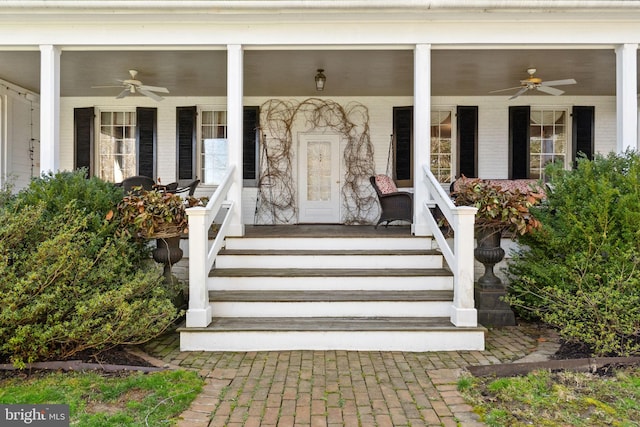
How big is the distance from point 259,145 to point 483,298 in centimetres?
493

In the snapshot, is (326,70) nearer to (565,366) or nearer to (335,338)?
(335,338)

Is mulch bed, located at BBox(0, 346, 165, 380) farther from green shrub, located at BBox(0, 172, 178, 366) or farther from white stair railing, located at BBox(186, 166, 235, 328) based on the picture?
white stair railing, located at BBox(186, 166, 235, 328)

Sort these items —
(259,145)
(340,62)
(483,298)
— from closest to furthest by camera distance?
(483,298) → (340,62) → (259,145)

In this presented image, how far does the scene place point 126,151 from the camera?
8.19 metres

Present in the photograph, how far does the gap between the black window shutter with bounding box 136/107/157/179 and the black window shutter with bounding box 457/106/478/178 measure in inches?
Result: 221

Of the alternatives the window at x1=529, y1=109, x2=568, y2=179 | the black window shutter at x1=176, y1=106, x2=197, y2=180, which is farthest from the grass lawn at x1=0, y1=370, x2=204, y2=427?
the window at x1=529, y1=109, x2=568, y2=179

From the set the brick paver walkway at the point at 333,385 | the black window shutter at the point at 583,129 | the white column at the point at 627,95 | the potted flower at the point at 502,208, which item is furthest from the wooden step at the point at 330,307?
the black window shutter at the point at 583,129

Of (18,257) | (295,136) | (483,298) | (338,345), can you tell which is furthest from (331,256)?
(295,136)

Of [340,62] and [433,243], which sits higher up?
[340,62]

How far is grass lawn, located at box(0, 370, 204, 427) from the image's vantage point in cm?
260

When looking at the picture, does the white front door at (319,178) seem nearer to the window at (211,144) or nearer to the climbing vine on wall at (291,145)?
the climbing vine on wall at (291,145)

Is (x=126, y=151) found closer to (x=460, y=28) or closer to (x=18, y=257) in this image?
(x=18, y=257)

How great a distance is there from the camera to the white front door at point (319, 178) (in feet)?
26.5

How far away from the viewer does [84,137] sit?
796 centimetres
